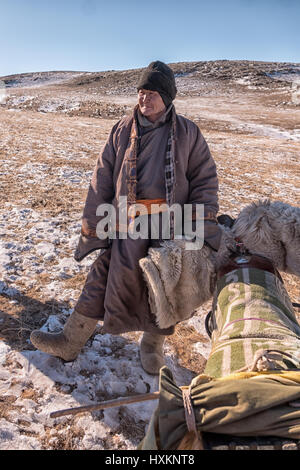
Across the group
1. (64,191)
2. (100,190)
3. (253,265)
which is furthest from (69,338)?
(64,191)

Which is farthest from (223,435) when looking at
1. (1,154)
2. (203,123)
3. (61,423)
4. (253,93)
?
(253,93)

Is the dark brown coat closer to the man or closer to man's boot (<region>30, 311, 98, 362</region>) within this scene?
the man

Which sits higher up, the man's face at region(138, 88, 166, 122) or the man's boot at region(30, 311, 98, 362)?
the man's face at region(138, 88, 166, 122)

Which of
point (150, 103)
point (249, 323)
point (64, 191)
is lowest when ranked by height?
point (64, 191)

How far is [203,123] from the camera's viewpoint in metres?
14.2

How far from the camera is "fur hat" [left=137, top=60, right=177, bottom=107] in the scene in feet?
6.09

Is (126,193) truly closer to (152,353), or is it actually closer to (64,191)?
(152,353)

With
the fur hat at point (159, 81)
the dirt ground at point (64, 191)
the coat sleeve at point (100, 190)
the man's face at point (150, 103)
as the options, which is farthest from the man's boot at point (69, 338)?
the fur hat at point (159, 81)

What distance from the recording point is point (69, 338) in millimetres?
2207

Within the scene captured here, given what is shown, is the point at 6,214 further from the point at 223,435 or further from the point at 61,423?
the point at 223,435

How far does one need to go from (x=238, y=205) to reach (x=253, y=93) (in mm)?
24498

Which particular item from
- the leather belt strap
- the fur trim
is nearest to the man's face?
the fur trim

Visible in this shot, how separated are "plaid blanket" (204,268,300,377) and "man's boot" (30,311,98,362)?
0.98m

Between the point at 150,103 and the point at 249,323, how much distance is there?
133cm
